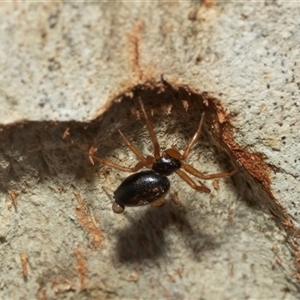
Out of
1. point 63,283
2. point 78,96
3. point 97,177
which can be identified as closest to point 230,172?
point 97,177

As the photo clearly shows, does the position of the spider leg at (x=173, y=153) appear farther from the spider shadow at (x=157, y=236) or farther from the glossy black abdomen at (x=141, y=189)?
the spider shadow at (x=157, y=236)

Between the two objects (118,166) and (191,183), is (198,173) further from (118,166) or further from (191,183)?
(118,166)

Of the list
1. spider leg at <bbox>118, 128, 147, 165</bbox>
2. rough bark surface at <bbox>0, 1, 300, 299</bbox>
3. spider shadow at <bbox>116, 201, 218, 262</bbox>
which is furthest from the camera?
spider shadow at <bbox>116, 201, 218, 262</bbox>

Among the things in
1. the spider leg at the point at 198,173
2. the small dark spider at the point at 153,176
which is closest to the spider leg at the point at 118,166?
the small dark spider at the point at 153,176

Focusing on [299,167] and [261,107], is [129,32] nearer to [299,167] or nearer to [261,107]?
[261,107]

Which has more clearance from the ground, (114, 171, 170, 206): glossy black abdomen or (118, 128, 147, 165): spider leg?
(118, 128, 147, 165): spider leg

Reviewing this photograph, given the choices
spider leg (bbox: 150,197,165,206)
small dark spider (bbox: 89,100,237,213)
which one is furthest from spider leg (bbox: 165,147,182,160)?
spider leg (bbox: 150,197,165,206)

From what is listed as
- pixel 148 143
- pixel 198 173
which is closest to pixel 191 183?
pixel 198 173

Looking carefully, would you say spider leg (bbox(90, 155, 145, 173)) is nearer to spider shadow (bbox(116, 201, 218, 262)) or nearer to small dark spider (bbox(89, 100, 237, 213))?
small dark spider (bbox(89, 100, 237, 213))
